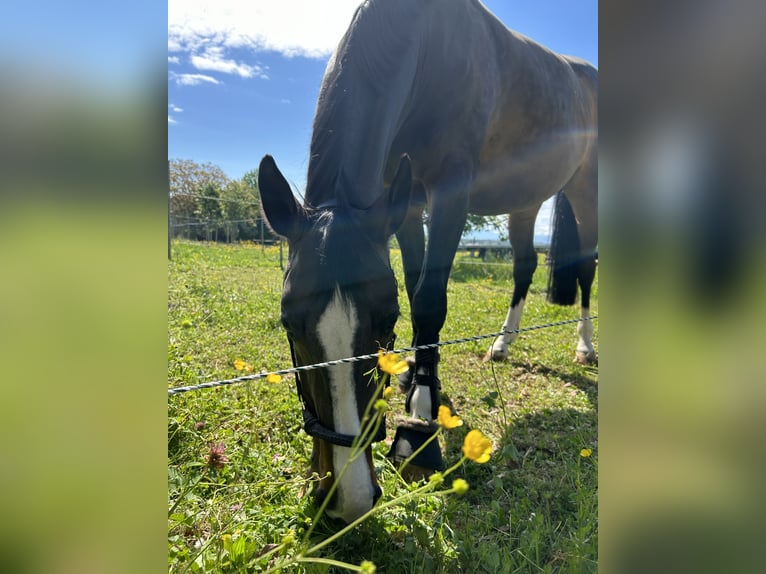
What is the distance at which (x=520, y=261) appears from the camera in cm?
437

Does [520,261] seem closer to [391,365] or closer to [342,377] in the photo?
[342,377]

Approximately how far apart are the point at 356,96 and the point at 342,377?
50.7 inches

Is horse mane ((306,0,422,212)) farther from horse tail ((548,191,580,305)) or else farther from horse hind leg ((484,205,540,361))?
horse tail ((548,191,580,305))

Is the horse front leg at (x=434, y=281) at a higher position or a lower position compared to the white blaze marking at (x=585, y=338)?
higher

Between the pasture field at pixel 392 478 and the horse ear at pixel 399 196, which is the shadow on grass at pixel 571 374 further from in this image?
the horse ear at pixel 399 196

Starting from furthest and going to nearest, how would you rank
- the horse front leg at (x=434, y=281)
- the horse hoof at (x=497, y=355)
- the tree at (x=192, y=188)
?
the tree at (x=192, y=188) → the horse hoof at (x=497, y=355) → the horse front leg at (x=434, y=281)

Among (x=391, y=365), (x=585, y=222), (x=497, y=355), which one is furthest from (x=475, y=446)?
(x=585, y=222)

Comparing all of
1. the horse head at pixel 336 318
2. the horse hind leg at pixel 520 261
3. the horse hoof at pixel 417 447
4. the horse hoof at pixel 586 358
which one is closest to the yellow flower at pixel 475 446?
the horse head at pixel 336 318

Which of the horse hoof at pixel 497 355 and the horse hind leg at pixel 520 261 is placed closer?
the horse hoof at pixel 497 355

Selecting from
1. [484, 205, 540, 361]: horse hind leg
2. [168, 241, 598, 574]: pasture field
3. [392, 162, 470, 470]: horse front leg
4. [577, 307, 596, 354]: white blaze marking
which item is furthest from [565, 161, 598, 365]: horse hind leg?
[392, 162, 470, 470]: horse front leg
